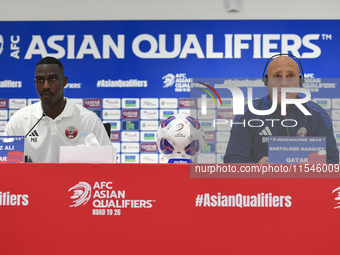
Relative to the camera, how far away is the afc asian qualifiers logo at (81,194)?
1.16 metres

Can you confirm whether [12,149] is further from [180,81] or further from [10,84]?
[10,84]

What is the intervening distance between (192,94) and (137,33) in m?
2.79

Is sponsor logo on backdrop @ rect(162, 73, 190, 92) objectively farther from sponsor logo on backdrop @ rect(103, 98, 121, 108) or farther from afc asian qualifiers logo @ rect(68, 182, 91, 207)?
afc asian qualifiers logo @ rect(68, 182, 91, 207)

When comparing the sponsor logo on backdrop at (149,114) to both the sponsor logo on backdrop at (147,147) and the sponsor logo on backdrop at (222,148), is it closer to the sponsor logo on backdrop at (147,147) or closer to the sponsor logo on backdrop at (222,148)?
the sponsor logo on backdrop at (147,147)

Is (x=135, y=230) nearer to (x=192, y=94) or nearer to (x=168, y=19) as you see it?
(x=192, y=94)

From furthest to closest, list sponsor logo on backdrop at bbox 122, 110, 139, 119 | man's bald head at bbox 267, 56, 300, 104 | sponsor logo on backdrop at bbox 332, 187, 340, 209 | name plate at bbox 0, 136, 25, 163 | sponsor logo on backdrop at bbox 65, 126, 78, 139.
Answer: sponsor logo on backdrop at bbox 122, 110, 139, 119 → sponsor logo on backdrop at bbox 65, 126, 78, 139 → name plate at bbox 0, 136, 25, 163 → man's bald head at bbox 267, 56, 300, 104 → sponsor logo on backdrop at bbox 332, 187, 340, 209

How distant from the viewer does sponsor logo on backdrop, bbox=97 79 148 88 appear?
3.84m

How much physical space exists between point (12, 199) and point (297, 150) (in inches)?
40.4

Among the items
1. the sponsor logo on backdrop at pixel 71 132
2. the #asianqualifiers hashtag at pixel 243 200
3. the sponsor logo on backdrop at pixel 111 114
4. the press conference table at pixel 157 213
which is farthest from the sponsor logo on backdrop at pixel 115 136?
the #asianqualifiers hashtag at pixel 243 200

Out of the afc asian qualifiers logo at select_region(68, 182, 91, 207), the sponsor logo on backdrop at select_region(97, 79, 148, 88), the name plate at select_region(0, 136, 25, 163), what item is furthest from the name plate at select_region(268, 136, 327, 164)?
the sponsor logo on backdrop at select_region(97, 79, 148, 88)

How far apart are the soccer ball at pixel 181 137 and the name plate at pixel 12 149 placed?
577mm

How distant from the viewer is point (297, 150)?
1185 mm

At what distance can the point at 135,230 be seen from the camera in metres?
1.15
